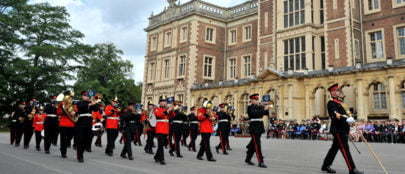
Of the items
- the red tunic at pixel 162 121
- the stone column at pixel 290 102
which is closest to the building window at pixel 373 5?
the stone column at pixel 290 102

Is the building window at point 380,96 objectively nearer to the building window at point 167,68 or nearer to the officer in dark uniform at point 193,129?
the officer in dark uniform at point 193,129

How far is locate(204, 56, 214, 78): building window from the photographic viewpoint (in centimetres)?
3983

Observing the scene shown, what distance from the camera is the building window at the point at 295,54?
3020 cm

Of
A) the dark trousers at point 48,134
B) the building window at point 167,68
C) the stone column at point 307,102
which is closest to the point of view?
the dark trousers at point 48,134

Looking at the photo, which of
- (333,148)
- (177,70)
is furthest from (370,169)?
(177,70)

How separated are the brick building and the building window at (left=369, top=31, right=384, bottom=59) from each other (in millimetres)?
82

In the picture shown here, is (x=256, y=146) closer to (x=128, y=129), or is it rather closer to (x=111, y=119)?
(x=128, y=129)

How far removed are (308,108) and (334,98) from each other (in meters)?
18.5

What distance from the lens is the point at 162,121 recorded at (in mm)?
9164

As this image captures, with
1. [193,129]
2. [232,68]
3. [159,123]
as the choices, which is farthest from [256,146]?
[232,68]

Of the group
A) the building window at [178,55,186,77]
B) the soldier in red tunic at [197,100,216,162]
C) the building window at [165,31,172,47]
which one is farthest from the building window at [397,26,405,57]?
the building window at [165,31,172,47]

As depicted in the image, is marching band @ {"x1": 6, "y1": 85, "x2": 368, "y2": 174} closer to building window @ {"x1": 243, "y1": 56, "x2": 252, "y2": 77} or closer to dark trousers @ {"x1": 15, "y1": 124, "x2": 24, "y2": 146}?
dark trousers @ {"x1": 15, "y1": 124, "x2": 24, "y2": 146}

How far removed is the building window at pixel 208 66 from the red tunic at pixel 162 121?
1202 inches

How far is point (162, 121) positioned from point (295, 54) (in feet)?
78.5
